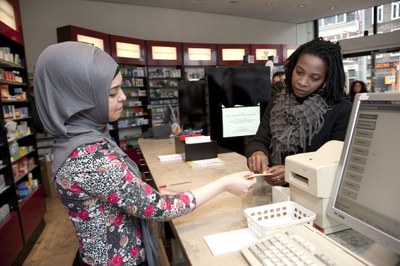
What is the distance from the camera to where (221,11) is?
7699 mm

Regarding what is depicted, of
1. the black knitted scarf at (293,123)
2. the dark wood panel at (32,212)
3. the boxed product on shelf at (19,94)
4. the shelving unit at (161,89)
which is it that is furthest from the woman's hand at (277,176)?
the shelving unit at (161,89)

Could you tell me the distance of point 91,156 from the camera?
0.93m

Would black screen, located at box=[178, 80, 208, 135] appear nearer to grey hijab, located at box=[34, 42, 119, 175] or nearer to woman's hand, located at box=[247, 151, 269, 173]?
woman's hand, located at box=[247, 151, 269, 173]

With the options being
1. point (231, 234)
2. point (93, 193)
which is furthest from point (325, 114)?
point (93, 193)

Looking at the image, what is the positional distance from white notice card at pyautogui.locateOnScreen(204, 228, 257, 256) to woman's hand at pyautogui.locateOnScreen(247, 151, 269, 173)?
506 mm

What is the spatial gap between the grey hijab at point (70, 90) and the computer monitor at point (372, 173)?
32.8 inches

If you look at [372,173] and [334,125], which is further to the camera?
[334,125]

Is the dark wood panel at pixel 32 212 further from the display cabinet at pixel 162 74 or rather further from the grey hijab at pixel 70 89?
the display cabinet at pixel 162 74

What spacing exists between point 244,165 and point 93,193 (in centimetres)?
123

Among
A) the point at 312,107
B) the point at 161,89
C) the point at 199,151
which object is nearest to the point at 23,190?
the point at 199,151

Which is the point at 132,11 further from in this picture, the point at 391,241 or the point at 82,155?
the point at 391,241

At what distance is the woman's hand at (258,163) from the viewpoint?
147cm

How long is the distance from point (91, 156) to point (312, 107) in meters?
1.09

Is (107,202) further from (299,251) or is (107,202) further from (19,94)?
(19,94)
